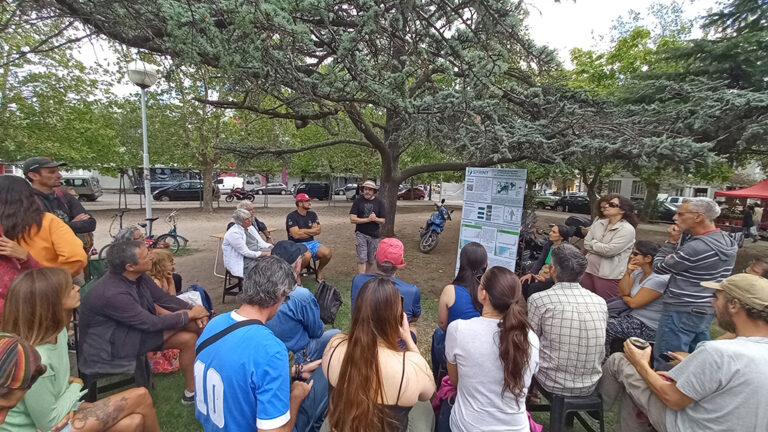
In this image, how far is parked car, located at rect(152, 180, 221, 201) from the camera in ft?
70.9

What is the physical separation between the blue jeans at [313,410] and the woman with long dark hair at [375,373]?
1.68 ft

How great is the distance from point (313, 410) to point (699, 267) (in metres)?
3.17

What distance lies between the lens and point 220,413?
1.48 metres

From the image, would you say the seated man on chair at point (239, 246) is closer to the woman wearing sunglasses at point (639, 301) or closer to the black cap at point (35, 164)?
the black cap at point (35, 164)

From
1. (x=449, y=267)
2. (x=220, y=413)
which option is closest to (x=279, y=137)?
(x=449, y=267)

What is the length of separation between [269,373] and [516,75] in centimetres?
751

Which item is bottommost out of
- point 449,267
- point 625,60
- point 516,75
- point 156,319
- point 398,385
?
point 449,267

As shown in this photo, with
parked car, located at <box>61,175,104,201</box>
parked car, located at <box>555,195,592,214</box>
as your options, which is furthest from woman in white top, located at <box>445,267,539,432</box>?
parked car, located at <box>555,195,592,214</box>

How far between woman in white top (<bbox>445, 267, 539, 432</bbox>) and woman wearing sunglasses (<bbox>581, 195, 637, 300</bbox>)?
2407 millimetres

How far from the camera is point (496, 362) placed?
67.9 inches

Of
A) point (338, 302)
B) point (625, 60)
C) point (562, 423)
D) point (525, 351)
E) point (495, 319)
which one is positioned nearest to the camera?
point (525, 351)

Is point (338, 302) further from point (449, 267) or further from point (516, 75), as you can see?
point (516, 75)

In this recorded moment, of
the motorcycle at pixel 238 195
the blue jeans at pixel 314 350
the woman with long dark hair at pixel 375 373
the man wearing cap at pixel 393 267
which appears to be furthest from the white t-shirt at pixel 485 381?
the motorcycle at pixel 238 195

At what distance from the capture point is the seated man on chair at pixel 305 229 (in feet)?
18.4
